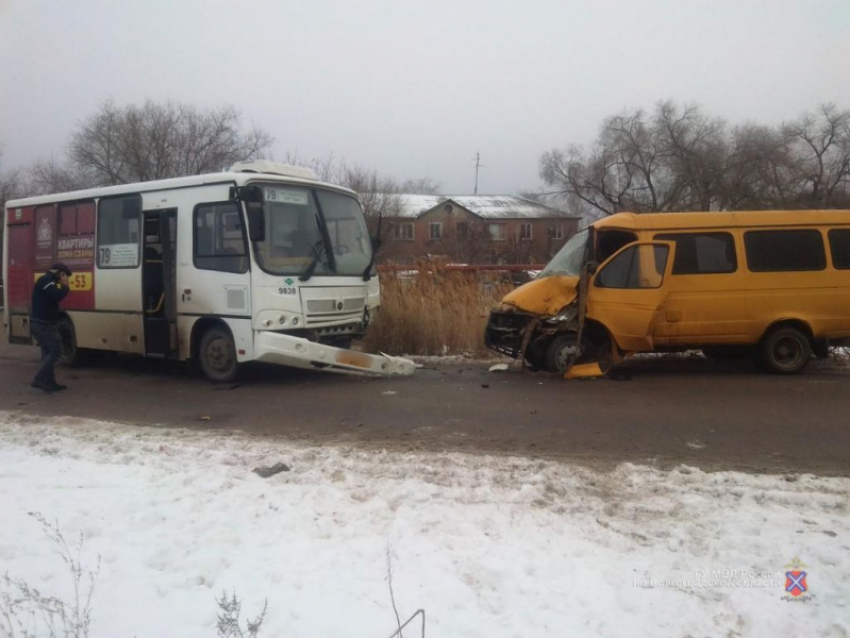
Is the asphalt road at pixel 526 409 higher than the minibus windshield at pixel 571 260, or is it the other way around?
the minibus windshield at pixel 571 260

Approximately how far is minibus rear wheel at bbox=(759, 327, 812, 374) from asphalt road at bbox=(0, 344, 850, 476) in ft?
0.70

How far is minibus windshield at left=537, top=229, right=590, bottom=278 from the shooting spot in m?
9.98

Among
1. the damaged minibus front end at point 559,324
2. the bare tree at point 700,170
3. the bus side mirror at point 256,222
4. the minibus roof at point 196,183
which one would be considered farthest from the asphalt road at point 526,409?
the bare tree at point 700,170

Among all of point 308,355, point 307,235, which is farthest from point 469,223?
point 308,355

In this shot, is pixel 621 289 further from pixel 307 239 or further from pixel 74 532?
pixel 74 532

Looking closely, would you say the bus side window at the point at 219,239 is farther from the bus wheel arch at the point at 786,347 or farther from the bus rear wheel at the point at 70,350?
the bus wheel arch at the point at 786,347

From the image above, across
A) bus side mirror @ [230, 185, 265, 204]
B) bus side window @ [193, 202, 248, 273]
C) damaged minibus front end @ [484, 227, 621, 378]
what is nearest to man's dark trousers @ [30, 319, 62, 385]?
bus side window @ [193, 202, 248, 273]

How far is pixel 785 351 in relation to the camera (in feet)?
32.5

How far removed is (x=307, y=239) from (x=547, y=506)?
20.0 ft

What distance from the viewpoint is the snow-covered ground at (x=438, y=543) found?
3.37 m

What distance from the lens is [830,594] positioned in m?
3.51

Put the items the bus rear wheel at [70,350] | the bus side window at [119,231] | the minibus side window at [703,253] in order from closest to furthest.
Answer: the minibus side window at [703,253] → the bus side window at [119,231] → the bus rear wheel at [70,350]

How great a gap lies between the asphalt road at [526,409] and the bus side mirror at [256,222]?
216cm

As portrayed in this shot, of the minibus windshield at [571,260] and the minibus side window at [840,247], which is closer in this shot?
the minibus side window at [840,247]
